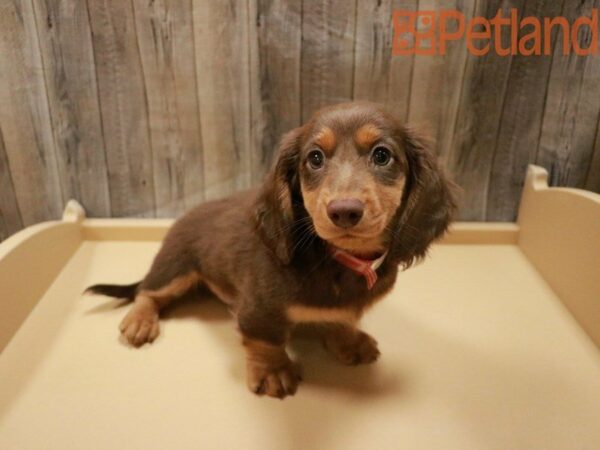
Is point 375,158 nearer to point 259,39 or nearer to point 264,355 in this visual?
point 264,355

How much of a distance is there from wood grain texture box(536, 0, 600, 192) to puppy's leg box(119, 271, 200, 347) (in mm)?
1574

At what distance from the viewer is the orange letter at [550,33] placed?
189cm

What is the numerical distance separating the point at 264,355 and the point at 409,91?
1220 millimetres

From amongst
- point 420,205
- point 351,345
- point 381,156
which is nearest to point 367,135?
point 381,156

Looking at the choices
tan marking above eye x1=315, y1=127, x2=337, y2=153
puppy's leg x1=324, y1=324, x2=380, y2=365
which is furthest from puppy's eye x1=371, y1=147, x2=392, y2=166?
puppy's leg x1=324, y1=324, x2=380, y2=365

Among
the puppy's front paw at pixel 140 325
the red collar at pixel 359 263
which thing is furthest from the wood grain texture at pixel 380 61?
the puppy's front paw at pixel 140 325

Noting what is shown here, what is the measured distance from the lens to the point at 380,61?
1.97 metres

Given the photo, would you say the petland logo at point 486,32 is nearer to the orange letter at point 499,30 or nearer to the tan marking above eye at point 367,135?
the orange letter at point 499,30

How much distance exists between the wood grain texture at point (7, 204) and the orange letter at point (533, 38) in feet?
7.08

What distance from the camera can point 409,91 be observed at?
2023 millimetres

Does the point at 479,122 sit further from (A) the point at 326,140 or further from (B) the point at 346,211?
(B) the point at 346,211

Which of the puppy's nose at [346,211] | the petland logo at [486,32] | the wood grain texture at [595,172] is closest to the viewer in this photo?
the puppy's nose at [346,211]

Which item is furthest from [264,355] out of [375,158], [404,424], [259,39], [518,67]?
[518,67]

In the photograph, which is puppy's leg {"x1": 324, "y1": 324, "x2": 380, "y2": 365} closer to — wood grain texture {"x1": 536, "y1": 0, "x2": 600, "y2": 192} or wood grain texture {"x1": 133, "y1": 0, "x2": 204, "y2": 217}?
wood grain texture {"x1": 133, "y1": 0, "x2": 204, "y2": 217}
